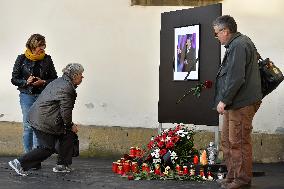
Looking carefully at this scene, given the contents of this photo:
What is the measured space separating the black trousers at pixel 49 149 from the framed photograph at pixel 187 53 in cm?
167

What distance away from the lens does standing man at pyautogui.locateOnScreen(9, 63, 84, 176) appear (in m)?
7.68

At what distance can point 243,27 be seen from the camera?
32.8 feet

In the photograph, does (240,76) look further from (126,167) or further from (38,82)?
(38,82)

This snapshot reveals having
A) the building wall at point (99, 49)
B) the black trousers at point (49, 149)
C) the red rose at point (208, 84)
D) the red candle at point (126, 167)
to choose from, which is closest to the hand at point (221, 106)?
the red rose at point (208, 84)

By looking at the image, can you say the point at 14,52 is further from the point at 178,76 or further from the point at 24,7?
the point at 178,76

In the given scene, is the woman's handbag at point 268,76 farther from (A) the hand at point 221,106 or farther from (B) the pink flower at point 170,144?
(B) the pink flower at point 170,144

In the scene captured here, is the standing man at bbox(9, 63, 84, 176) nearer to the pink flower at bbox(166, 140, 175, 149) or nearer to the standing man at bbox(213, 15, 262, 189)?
the pink flower at bbox(166, 140, 175, 149)

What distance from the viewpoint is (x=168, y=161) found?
7895 millimetres

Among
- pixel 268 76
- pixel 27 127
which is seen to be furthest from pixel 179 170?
pixel 27 127

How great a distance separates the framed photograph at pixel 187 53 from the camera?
27.2 feet

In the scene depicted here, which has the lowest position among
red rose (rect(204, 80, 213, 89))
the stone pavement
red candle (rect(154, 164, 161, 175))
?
the stone pavement

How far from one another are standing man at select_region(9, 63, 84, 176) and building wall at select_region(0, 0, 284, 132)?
2425mm

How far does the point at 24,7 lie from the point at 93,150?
103 inches

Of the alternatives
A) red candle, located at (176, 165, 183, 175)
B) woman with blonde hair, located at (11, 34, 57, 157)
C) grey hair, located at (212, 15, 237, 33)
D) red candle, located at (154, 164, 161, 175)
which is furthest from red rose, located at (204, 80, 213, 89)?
woman with blonde hair, located at (11, 34, 57, 157)
